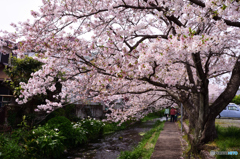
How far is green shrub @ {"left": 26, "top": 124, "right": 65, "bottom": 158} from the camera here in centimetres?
658

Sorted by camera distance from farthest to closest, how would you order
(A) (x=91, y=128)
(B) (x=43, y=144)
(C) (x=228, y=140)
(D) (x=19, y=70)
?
1. (D) (x=19, y=70)
2. (A) (x=91, y=128)
3. (B) (x=43, y=144)
4. (C) (x=228, y=140)

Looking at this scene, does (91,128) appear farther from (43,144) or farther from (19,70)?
(19,70)

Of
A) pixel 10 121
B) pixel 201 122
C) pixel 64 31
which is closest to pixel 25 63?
pixel 10 121

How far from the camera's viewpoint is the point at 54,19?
5.14 m

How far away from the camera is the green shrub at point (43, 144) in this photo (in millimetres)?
6582

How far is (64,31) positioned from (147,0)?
281 centimetres

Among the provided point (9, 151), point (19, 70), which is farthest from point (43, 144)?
point (19, 70)

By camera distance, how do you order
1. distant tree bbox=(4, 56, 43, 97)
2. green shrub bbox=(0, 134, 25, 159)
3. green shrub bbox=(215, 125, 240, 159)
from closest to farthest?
green shrub bbox=(215, 125, 240, 159) → green shrub bbox=(0, 134, 25, 159) → distant tree bbox=(4, 56, 43, 97)

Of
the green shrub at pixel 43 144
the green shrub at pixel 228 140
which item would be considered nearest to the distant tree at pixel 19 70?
the green shrub at pixel 43 144

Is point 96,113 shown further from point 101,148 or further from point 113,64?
point 113,64

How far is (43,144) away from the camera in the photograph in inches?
262

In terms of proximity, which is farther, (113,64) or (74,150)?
(74,150)

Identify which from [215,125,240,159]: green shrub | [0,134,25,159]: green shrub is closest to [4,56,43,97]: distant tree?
[0,134,25,159]: green shrub

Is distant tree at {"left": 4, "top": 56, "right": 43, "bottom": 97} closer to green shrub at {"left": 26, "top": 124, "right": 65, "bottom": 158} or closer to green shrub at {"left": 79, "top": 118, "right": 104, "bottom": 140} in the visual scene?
green shrub at {"left": 79, "top": 118, "right": 104, "bottom": 140}
